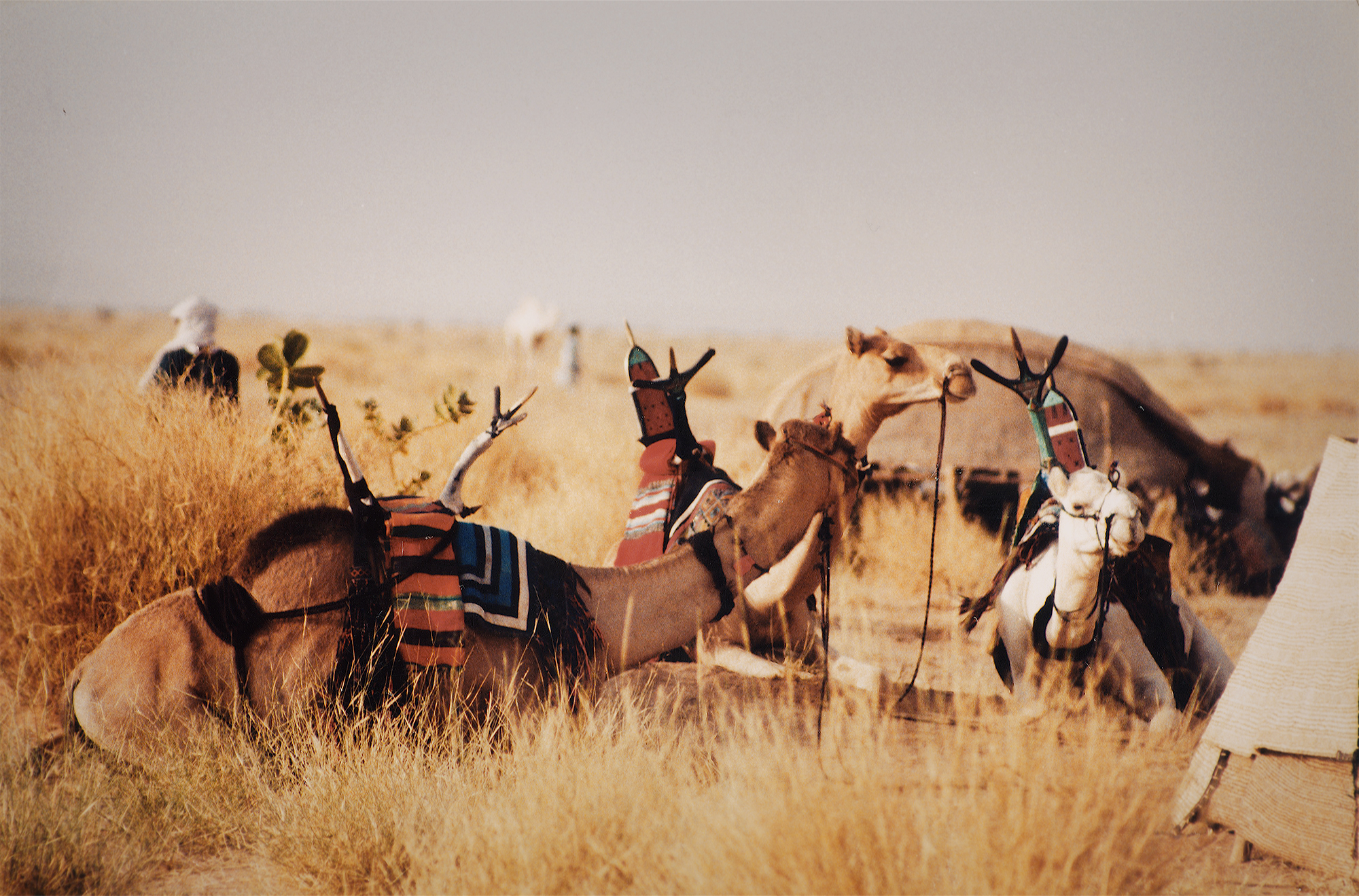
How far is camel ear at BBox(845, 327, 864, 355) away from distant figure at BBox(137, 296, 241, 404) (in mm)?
4246

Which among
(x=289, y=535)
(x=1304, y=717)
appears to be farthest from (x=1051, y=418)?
(x=289, y=535)

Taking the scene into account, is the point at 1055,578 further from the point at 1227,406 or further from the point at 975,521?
the point at 1227,406

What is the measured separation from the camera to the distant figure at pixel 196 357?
660 centimetres

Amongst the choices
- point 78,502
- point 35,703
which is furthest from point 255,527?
point 35,703

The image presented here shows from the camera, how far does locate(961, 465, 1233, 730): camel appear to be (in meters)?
3.87

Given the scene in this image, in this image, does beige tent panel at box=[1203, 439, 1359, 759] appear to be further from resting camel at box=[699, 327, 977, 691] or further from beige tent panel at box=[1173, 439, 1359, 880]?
resting camel at box=[699, 327, 977, 691]

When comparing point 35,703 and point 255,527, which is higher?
point 255,527

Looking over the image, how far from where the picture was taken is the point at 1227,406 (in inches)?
1180

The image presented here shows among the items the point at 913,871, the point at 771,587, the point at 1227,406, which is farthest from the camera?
the point at 1227,406

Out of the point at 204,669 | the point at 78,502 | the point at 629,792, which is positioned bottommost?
the point at 629,792

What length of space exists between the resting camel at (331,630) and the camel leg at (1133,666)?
168 cm

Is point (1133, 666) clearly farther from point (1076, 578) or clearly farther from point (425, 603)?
point (425, 603)

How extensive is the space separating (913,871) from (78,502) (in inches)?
185

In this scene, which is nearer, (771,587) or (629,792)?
(629,792)
